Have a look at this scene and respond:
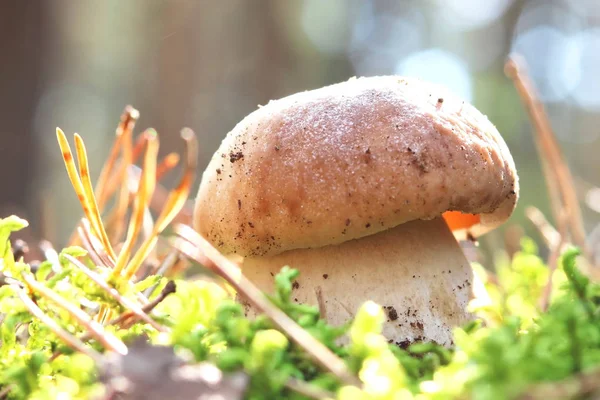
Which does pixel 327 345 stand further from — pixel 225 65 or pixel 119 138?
pixel 225 65

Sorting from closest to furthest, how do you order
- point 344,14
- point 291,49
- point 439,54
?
point 291,49 < point 344,14 < point 439,54

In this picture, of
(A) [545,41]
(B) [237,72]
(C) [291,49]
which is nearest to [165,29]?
(B) [237,72]

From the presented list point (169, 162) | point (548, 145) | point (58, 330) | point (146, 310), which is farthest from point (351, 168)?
point (548, 145)

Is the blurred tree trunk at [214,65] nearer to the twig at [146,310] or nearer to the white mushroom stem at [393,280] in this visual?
the white mushroom stem at [393,280]

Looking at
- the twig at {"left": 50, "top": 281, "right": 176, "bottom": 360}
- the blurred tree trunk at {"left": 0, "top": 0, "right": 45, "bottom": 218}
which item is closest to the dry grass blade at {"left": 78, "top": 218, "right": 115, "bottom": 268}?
the twig at {"left": 50, "top": 281, "right": 176, "bottom": 360}

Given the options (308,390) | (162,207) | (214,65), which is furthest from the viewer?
(214,65)

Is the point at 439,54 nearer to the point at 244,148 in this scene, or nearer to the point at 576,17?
the point at 576,17

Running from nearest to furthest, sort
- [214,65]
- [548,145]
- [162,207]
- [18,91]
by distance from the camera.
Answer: [548,145], [162,207], [18,91], [214,65]
